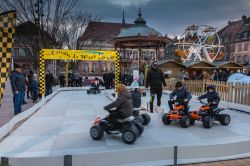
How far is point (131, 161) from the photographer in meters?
4.59

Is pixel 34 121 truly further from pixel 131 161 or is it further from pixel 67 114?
pixel 131 161

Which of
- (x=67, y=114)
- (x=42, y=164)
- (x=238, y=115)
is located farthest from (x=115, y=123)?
(x=238, y=115)

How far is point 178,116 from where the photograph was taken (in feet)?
26.0

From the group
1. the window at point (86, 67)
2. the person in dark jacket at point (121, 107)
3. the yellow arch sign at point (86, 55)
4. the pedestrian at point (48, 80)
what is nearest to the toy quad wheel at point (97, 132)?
the person in dark jacket at point (121, 107)

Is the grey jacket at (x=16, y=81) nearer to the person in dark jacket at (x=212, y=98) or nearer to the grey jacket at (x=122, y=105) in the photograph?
the grey jacket at (x=122, y=105)

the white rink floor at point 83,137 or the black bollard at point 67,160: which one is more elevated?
the black bollard at point 67,160

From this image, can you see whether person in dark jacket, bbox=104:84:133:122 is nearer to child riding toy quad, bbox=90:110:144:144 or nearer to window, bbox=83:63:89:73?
child riding toy quad, bbox=90:110:144:144

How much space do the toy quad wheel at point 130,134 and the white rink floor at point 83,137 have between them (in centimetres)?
13

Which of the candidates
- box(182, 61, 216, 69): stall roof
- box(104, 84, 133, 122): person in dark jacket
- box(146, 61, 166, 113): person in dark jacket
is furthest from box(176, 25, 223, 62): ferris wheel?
box(104, 84, 133, 122): person in dark jacket

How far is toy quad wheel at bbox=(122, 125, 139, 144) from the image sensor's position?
602 centimetres

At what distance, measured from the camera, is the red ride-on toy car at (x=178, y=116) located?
7734 millimetres

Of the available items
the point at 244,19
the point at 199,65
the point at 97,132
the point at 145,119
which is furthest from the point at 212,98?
the point at 244,19

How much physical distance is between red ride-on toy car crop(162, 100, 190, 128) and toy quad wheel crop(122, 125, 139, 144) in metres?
2.08

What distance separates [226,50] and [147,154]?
75.0 meters
